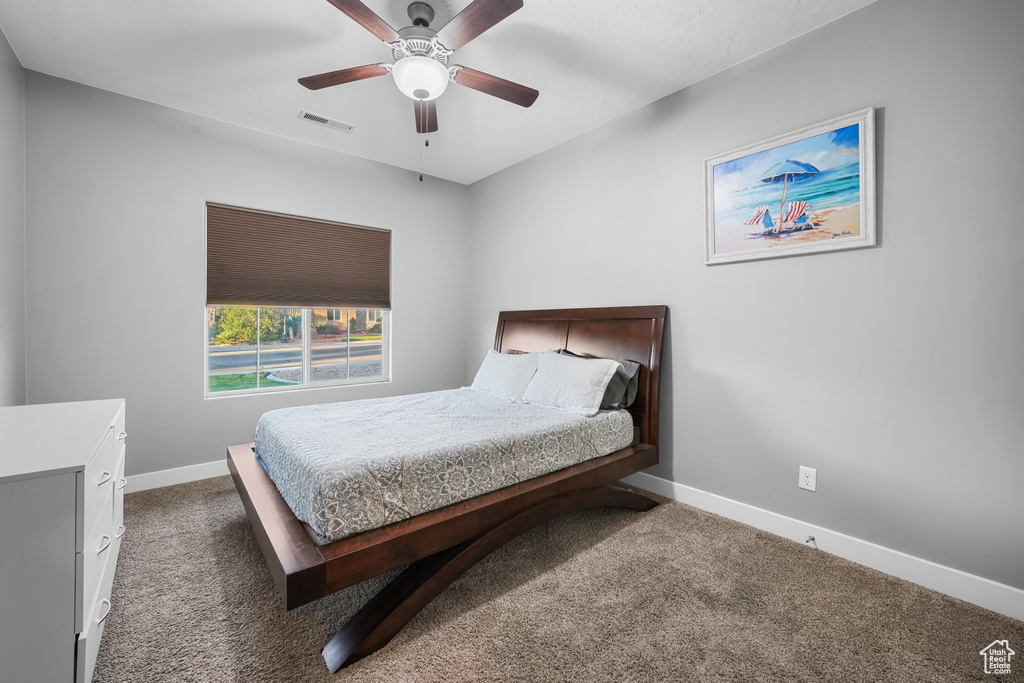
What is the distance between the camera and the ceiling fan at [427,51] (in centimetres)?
167

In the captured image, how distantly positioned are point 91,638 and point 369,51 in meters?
2.75

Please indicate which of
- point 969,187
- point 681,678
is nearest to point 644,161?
point 969,187

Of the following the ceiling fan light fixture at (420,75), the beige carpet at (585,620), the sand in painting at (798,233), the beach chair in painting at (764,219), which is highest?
the ceiling fan light fixture at (420,75)

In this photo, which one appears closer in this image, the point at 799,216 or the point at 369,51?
the point at 799,216

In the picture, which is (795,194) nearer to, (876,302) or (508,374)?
(876,302)

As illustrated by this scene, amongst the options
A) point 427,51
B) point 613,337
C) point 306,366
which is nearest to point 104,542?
point 306,366

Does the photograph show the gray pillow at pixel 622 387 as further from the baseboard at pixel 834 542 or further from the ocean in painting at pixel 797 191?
the ocean in painting at pixel 797 191

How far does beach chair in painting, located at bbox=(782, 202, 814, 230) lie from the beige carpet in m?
1.66

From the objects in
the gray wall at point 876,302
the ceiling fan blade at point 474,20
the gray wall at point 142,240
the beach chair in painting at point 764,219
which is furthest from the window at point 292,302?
the beach chair in painting at point 764,219

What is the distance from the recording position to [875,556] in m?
2.00

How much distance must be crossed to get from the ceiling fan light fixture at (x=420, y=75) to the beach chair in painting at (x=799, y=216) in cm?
190

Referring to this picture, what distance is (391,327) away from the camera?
4.03 metres

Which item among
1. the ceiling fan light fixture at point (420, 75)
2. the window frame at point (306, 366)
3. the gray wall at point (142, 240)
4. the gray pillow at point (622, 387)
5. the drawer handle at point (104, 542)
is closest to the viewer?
the drawer handle at point (104, 542)

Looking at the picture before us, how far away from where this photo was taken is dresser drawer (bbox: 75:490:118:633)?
1.17m
